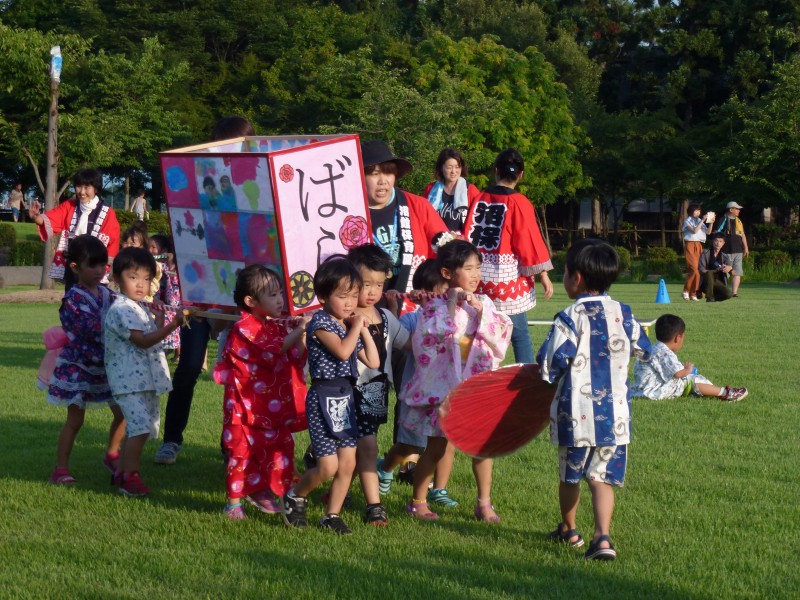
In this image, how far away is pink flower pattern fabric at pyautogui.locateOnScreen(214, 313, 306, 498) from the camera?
5.53 m

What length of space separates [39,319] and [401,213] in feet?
46.0

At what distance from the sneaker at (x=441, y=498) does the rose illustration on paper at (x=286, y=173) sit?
1929 millimetres

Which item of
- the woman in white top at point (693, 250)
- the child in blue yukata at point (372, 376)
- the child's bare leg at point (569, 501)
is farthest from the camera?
the woman in white top at point (693, 250)

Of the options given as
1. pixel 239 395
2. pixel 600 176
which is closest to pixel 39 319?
pixel 239 395

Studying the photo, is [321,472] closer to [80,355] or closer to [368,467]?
[368,467]

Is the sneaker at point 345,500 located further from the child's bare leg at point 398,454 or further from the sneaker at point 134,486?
the sneaker at point 134,486

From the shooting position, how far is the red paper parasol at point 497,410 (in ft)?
16.5

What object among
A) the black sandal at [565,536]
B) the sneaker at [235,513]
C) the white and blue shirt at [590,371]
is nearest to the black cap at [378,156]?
the white and blue shirt at [590,371]

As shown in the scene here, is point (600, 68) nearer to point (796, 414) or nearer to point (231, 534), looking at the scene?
point (796, 414)

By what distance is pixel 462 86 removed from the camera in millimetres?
37281

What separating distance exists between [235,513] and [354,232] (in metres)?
1.61

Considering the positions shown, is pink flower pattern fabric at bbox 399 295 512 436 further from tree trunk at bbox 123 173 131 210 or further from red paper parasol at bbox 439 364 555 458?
tree trunk at bbox 123 173 131 210

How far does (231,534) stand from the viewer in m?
5.20

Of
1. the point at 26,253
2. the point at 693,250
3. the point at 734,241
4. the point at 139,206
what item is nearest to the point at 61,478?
the point at 693,250
